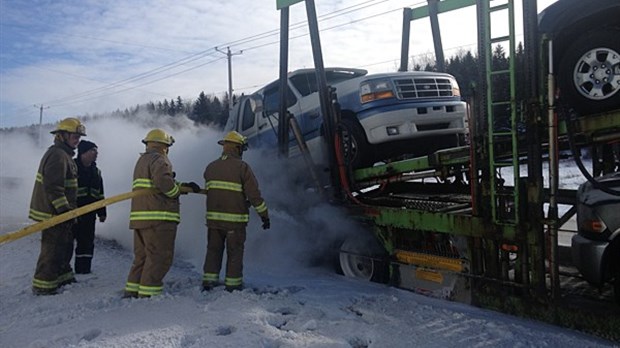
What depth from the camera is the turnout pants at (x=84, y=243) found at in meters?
6.78

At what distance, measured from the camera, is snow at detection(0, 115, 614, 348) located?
3.98m

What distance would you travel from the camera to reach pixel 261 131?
8523mm

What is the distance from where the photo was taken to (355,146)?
6.52 meters

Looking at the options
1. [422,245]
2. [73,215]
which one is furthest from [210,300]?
[422,245]

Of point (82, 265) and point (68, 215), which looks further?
point (82, 265)

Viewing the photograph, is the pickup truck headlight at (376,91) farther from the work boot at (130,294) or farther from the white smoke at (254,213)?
the work boot at (130,294)

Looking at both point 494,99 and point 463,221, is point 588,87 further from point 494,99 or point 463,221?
point 463,221

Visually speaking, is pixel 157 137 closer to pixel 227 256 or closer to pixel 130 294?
pixel 227 256

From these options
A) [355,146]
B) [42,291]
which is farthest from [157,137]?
[355,146]

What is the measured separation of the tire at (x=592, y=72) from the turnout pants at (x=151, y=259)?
→ 4.06 meters

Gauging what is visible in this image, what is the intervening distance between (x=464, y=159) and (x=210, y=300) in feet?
9.79

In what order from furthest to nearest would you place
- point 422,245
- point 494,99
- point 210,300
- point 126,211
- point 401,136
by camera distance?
1. point 126,211
2. point 401,136
3. point 422,245
4. point 210,300
5. point 494,99

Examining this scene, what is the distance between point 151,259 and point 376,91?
132 inches

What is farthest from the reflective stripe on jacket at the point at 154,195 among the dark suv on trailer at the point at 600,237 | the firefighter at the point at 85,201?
the dark suv on trailer at the point at 600,237
